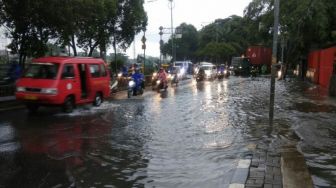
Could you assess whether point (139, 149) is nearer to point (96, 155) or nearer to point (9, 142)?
point (96, 155)

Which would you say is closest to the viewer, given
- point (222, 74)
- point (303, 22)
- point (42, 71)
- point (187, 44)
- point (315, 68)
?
point (42, 71)

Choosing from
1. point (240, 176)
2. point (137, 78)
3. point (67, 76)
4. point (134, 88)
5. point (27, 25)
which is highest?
point (27, 25)

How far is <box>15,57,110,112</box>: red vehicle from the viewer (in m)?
16.1

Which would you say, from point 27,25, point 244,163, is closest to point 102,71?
point 27,25

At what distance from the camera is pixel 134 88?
2534cm

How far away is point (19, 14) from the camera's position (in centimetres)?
1928

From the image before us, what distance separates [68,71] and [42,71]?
907mm

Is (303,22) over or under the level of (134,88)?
over

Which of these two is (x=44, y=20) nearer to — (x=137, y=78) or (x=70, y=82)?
(x=70, y=82)

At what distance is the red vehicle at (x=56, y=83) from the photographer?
52.8ft

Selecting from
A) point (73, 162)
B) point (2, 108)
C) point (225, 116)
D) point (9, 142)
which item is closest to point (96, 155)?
point (73, 162)

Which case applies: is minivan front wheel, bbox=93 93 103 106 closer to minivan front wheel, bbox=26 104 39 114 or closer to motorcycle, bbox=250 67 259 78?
minivan front wheel, bbox=26 104 39 114

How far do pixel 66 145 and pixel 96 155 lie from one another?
49.5 inches

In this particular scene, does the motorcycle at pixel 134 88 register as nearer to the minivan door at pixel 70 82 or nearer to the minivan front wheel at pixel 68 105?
the minivan door at pixel 70 82
